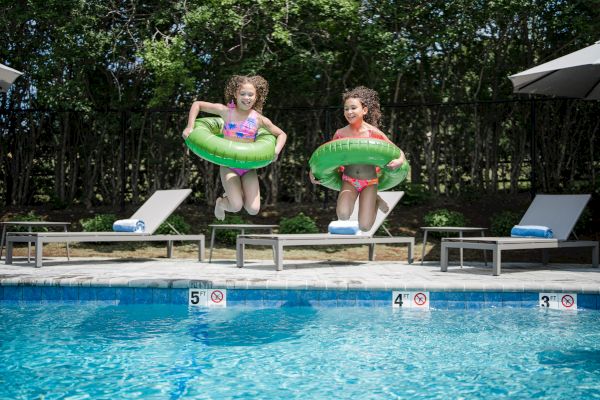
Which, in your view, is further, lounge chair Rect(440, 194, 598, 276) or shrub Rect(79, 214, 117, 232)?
shrub Rect(79, 214, 117, 232)

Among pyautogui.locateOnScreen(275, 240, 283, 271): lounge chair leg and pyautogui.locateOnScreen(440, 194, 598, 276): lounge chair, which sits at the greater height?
pyautogui.locateOnScreen(440, 194, 598, 276): lounge chair

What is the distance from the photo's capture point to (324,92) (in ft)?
44.5

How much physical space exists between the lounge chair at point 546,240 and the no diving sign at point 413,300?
1302 millimetres

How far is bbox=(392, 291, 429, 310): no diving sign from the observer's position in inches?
259

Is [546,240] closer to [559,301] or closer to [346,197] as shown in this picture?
[559,301]

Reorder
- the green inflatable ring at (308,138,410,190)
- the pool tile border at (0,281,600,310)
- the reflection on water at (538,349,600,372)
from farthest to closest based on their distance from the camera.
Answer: the pool tile border at (0,281,600,310), the green inflatable ring at (308,138,410,190), the reflection on water at (538,349,600,372)

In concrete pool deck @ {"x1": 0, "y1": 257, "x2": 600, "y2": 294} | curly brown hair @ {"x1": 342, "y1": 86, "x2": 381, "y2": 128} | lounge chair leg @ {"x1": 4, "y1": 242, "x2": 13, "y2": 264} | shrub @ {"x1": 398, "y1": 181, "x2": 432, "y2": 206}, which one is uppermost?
curly brown hair @ {"x1": 342, "y1": 86, "x2": 381, "y2": 128}

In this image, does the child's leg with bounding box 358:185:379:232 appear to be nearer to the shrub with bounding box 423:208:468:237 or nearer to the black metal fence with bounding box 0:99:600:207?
the shrub with bounding box 423:208:468:237

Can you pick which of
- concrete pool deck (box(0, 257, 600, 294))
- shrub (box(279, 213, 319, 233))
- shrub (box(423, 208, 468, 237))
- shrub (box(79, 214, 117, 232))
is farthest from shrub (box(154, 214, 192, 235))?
shrub (box(423, 208, 468, 237))

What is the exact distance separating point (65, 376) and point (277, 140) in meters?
2.06

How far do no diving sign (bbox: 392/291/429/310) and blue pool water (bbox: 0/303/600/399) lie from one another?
14cm

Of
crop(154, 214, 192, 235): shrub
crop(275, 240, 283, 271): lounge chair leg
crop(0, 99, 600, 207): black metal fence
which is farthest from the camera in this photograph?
crop(0, 99, 600, 207): black metal fence

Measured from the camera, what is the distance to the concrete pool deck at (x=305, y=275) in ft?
21.7

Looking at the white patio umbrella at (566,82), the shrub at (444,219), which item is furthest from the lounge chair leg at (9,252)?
the white patio umbrella at (566,82)
